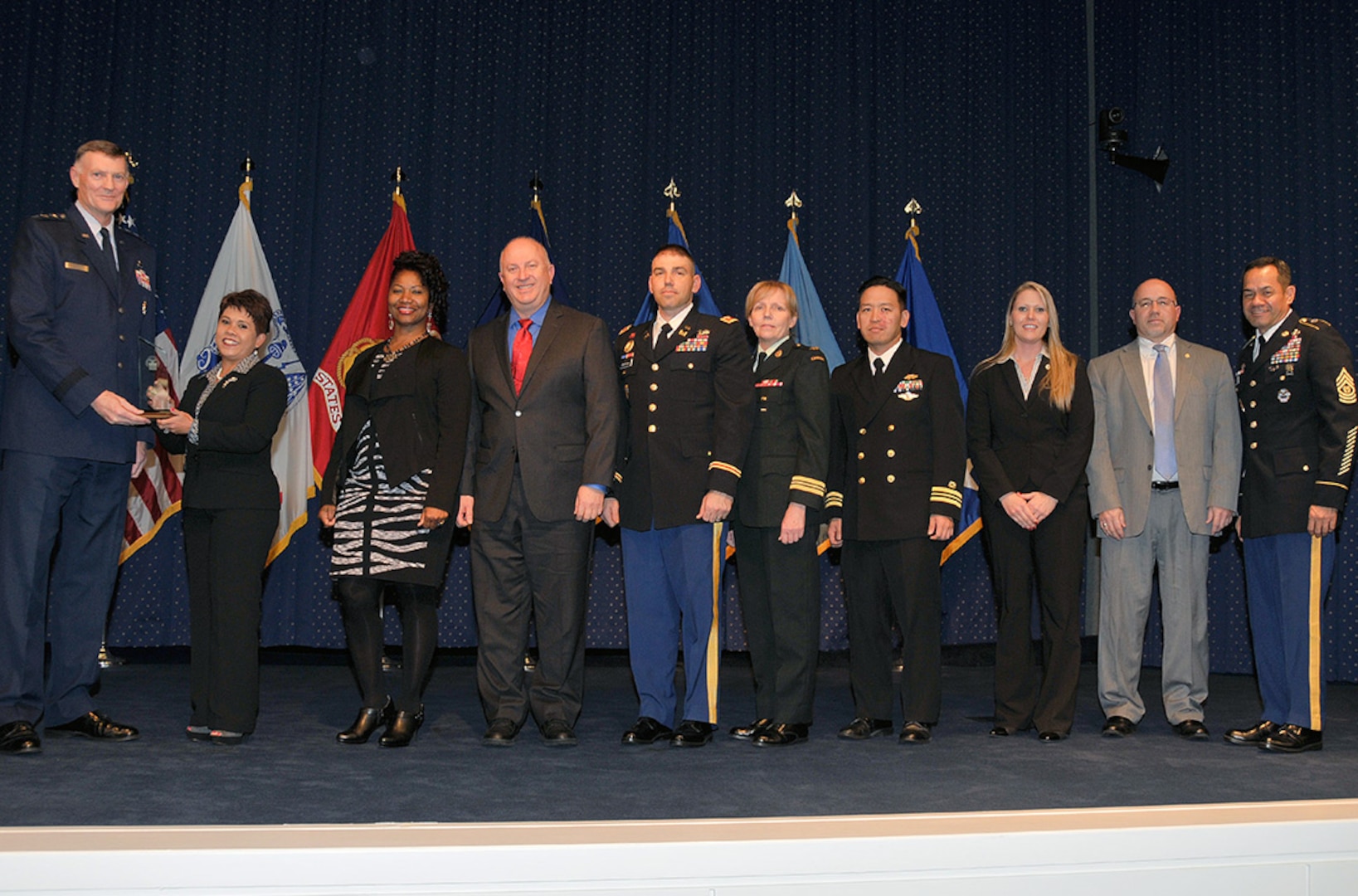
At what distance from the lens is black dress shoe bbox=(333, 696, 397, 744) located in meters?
3.32

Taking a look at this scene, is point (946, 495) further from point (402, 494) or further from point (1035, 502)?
point (402, 494)

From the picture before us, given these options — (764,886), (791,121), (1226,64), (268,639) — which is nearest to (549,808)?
(764,886)

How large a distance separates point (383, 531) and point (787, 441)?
4.35ft

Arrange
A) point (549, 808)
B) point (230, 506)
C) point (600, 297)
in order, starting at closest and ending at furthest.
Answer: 1. point (549, 808)
2. point (230, 506)
3. point (600, 297)

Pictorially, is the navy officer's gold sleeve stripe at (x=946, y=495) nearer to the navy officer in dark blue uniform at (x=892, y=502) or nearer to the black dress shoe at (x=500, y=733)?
the navy officer in dark blue uniform at (x=892, y=502)

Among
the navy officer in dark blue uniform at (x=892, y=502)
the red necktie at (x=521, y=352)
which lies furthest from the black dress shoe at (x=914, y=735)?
the red necktie at (x=521, y=352)

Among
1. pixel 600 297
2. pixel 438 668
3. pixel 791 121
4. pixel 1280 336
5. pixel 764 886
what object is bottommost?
pixel 438 668

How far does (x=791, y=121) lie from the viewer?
5.95 metres

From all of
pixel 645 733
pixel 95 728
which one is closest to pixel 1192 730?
pixel 645 733

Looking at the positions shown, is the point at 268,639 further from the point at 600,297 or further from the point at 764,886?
the point at 764,886

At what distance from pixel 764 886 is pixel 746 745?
1892 mm

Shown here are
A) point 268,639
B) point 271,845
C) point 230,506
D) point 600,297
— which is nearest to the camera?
point 271,845

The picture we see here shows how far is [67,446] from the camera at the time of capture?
10.7ft

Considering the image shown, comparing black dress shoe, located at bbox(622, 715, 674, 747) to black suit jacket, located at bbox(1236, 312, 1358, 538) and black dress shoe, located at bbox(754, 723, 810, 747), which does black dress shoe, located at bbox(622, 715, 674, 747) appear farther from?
black suit jacket, located at bbox(1236, 312, 1358, 538)
